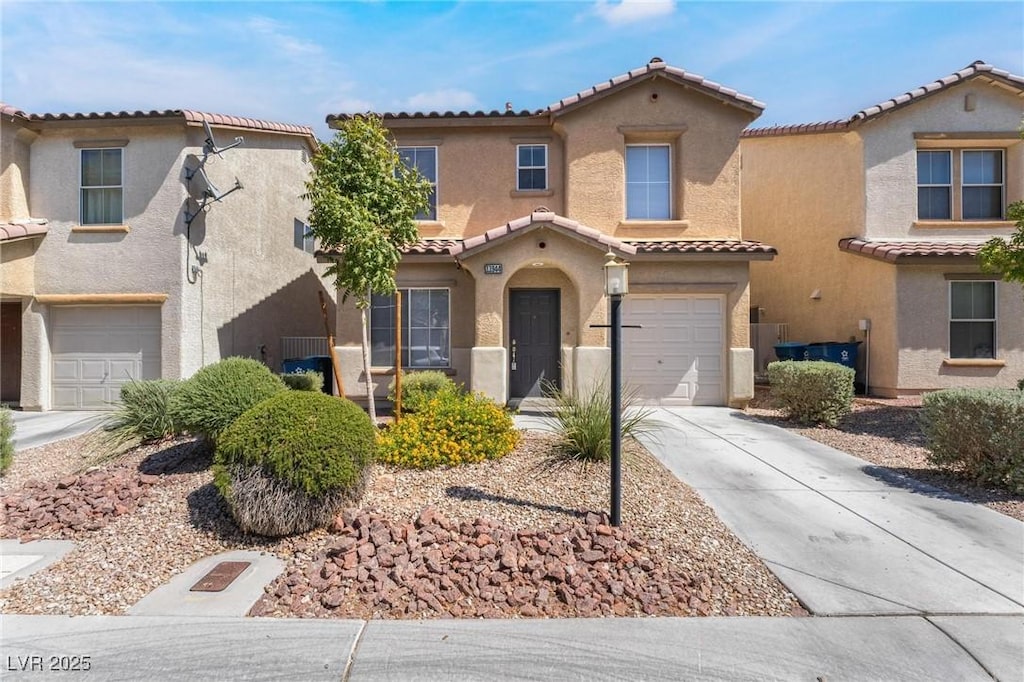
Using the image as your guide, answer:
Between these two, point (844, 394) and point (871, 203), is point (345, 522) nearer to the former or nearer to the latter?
point (844, 394)

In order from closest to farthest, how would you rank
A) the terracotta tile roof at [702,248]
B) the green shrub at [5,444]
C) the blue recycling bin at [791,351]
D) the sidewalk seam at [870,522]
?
1. the sidewalk seam at [870,522]
2. the green shrub at [5,444]
3. the terracotta tile roof at [702,248]
4. the blue recycling bin at [791,351]

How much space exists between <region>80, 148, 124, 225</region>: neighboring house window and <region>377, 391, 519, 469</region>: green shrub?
962cm

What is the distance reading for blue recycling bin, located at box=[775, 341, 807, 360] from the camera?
13305mm

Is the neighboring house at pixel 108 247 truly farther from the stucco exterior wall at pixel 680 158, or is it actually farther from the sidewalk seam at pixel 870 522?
the sidewalk seam at pixel 870 522

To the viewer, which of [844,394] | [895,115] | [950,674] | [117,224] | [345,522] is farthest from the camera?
[895,115]

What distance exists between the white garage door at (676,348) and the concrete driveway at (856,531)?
378 centimetres

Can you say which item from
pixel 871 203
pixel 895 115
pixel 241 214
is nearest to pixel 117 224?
pixel 241 214

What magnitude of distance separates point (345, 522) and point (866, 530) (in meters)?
4.98

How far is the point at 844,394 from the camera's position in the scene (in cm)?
923

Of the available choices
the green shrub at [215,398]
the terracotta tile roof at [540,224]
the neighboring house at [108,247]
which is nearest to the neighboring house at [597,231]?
the terracotta tile roof at [540,224]

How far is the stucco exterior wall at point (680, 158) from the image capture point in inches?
473

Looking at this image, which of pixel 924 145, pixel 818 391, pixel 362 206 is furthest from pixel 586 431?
pixel 924 145

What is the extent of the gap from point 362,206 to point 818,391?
8275mm

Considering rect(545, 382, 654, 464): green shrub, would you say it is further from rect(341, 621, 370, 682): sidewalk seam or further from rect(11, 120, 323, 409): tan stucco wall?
rect(11, 120, 323, 409): tan stucco wall
